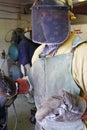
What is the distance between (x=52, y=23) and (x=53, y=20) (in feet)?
0.08

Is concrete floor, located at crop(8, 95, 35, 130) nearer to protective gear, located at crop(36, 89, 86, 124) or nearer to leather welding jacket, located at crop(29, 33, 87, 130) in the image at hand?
leather welding jacket, located at crop(29, 33, 87, 130)

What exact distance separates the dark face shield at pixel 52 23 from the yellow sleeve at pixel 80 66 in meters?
0.17

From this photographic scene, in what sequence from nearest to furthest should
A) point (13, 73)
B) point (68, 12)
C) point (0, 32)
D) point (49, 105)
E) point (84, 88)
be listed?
point (49, 105) → point (84, 88) → point (68, 12) → point (13, 73) → point (0, 32)

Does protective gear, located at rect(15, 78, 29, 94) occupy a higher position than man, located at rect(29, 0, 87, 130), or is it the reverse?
man, located at rect(29, 0, 87, 130)

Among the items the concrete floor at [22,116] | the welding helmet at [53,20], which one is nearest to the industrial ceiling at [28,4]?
the concrete floor at [22,116]

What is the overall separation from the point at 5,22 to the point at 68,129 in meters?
4.34

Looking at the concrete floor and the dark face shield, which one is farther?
the concrete floor

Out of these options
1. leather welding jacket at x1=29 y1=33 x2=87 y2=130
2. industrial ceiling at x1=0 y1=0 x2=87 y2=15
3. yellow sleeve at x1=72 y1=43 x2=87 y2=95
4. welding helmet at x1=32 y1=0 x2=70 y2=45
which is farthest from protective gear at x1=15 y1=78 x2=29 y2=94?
industrial ceiling at x1=0 y1=0 x2=87 y2=15

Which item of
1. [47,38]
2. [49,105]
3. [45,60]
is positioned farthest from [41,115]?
[47,38]

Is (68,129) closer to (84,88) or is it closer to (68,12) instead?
(84,88)

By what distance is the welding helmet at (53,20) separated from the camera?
1424 millimetres

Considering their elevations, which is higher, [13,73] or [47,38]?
[47,38]

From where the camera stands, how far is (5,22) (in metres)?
5.36

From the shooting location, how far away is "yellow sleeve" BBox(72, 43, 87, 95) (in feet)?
4.12
